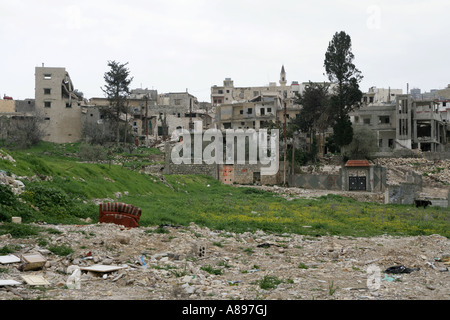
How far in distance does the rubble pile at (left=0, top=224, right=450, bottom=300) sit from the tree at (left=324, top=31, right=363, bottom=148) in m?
38.9

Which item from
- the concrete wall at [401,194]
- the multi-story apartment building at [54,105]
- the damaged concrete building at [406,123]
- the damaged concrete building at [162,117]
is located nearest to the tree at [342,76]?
the damaged concrete building at [406,123]

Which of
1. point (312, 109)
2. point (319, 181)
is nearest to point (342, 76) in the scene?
point (312, 109)

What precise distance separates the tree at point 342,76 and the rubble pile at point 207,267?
38889mm

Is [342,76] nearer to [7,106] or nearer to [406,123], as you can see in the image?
[406,123]

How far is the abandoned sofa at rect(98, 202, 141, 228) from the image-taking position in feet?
56.9

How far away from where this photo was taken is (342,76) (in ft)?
185

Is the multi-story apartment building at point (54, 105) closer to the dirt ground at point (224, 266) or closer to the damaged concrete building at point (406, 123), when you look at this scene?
the damaged concrete building at point (406, 123)

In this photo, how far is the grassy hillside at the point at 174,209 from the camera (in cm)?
1809

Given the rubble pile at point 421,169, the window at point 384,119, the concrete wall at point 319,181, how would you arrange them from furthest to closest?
1. the window at point 384,119
2. the rubble pile at point 421,169
3. the concrete wall at point 319,181

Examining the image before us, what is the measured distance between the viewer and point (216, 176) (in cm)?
4803

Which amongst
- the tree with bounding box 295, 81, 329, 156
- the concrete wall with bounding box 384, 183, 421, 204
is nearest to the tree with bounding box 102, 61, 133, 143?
the tree with bounding box 295, 81, 329, 156

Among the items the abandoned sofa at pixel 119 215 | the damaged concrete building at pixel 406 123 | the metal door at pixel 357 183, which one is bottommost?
the metal door at pixel 357 183

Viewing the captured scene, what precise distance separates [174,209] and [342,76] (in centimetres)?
3885

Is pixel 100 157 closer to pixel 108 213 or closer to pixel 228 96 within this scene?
pixel 108 213
